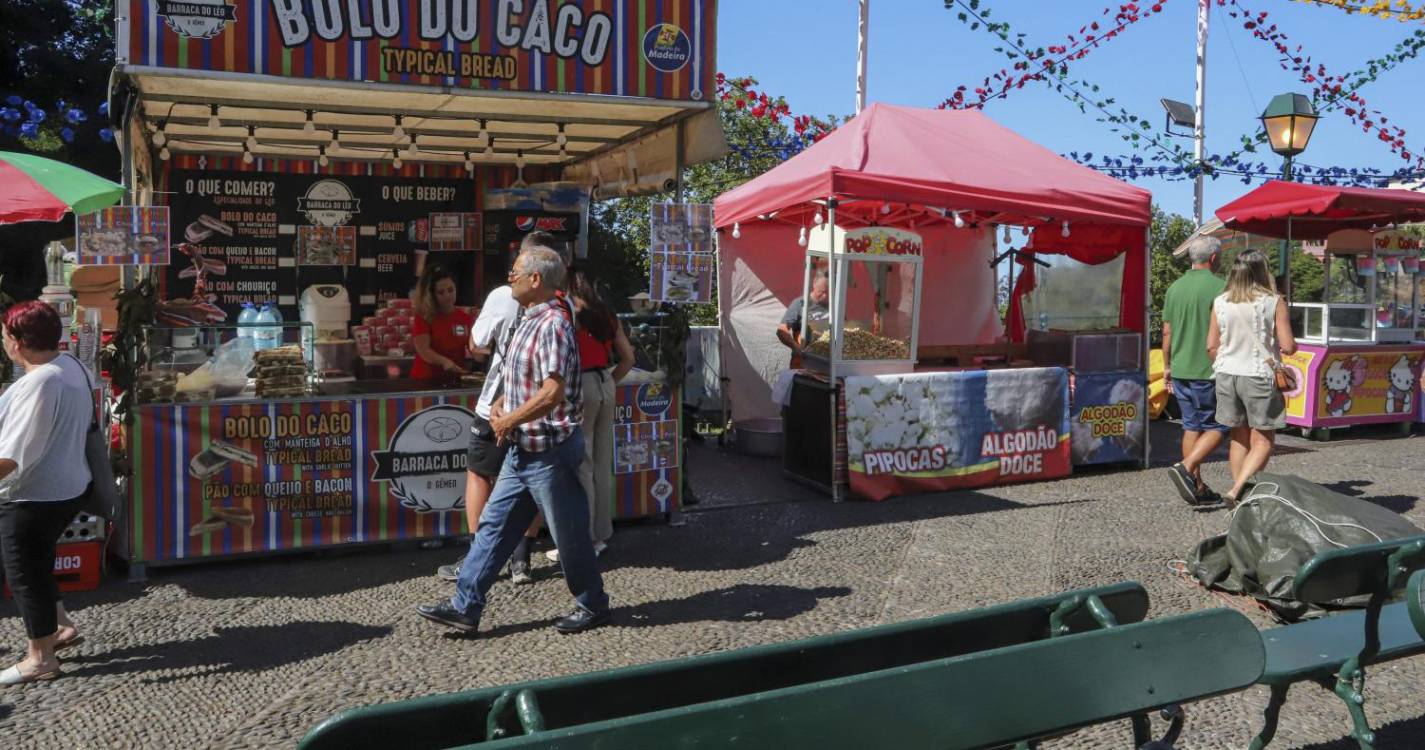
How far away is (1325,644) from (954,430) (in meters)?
4.78

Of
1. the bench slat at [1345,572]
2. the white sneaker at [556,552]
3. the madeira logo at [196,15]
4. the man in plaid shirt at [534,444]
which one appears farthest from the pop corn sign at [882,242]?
the bench slat at [1345,572]

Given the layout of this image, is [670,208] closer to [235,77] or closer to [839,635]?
[235,77]

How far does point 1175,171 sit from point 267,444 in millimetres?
11489

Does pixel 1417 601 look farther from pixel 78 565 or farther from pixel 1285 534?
pixel 78 565

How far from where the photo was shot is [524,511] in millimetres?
5062

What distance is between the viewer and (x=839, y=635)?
2.89m

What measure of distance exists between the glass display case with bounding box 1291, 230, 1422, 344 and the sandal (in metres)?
10.8

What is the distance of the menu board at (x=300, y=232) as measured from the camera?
31.1 ft

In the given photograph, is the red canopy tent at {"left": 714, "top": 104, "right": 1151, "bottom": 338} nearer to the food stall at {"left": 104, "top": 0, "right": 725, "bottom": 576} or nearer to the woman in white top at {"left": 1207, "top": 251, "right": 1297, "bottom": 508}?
the food stall at {"left": 104, "top": 0, "right": 725, "bottom": 576}

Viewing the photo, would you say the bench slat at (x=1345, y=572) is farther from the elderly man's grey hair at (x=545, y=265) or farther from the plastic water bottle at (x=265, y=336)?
the plastic water bottle at (x=265, y=336)

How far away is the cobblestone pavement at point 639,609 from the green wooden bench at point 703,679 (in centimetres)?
110

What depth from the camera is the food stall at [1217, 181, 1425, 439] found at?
11.1 meters

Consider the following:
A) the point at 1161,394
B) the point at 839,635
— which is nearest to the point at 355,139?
the point at 839,635

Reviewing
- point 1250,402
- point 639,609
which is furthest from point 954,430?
point 639,609
